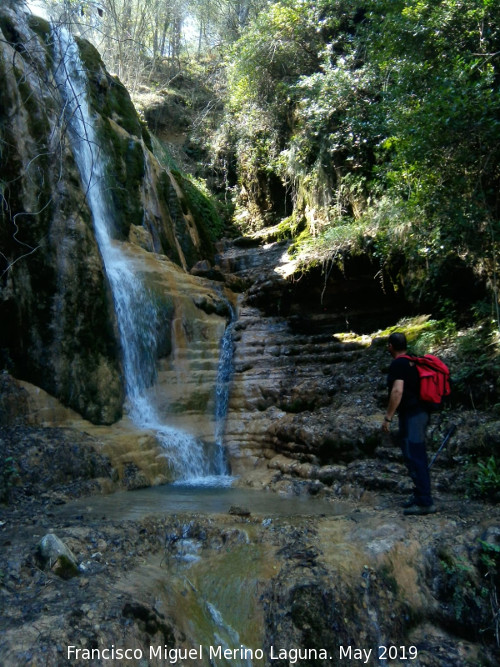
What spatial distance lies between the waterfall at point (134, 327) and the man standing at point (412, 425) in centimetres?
431

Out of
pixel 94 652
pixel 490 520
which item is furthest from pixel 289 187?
pixel 94 652

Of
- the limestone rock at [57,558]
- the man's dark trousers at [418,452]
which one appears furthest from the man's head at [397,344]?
the limestone rock at [57,558]

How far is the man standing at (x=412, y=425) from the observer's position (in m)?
4.85

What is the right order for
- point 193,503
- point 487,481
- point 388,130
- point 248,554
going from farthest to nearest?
1. point 388,130
2. point 193,503
3. point 487,481
4. point 248,554

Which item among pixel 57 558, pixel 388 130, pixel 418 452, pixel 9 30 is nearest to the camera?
pixel 57 558

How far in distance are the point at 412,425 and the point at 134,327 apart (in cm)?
636

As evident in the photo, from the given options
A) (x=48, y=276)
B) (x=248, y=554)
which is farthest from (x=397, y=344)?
(x=48, y=276)

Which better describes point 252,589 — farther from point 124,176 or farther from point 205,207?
point 205,207

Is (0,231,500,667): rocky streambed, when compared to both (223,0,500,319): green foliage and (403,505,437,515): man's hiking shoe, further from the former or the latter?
(223,0,500,319): green foliage

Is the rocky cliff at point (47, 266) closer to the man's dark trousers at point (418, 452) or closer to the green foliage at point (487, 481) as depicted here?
the man's dark trousers at point (418, 452)

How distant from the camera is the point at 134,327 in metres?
9.81

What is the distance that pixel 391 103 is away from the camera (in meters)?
10.2

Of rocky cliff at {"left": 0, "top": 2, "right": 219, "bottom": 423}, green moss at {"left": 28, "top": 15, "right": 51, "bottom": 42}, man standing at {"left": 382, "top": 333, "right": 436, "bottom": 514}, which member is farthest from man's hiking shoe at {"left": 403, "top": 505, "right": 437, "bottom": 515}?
green moss at {"left": 28, "top": 15, "right": 51, "bottom": 42}

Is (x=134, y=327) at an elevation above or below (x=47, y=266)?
below
